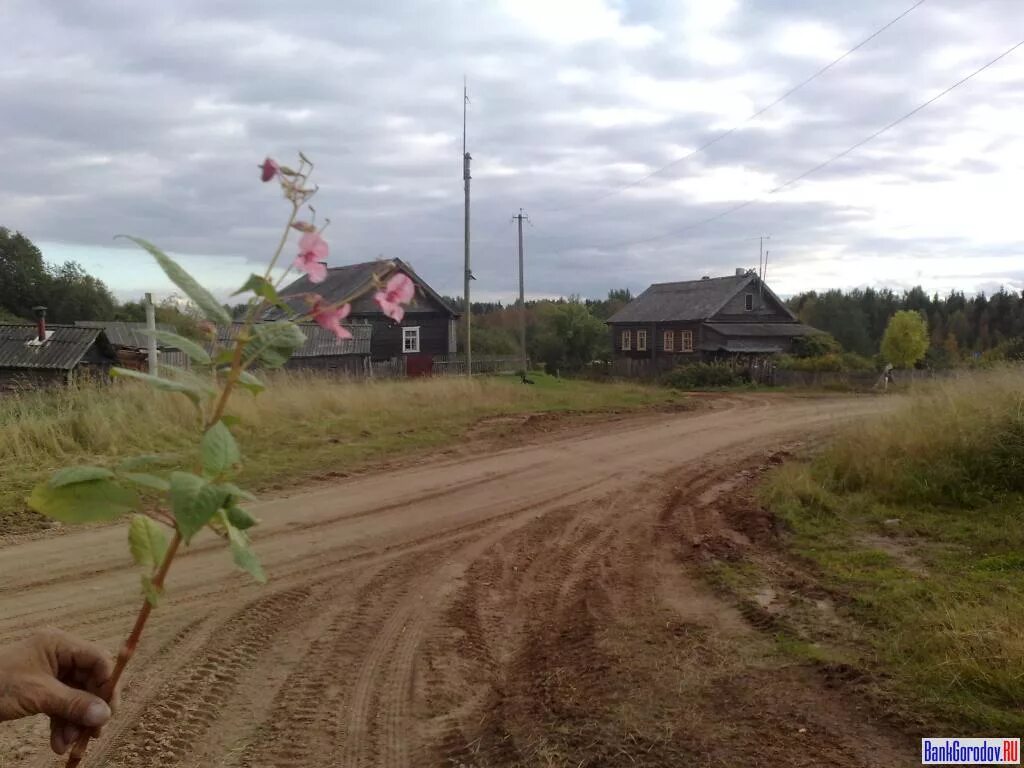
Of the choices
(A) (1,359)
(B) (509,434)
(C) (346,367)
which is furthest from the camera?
(C) (346,367)

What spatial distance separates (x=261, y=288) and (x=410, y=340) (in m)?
40.9

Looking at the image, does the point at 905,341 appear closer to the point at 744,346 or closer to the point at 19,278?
the point at 744,346

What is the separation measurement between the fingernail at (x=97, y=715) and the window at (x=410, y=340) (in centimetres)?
4008

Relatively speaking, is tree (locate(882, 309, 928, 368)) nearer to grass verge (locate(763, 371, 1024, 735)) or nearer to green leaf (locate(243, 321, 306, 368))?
grass verge (locate(763, 371, 1024, 735))

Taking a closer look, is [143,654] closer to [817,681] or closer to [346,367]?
[817,681]

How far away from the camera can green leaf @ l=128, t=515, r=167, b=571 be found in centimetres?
132

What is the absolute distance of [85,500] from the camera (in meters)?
1.27

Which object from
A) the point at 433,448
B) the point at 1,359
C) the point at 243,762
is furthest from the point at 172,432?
the point at 1,359

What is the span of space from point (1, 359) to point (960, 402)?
83.8ft

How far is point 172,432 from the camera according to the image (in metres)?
13.5

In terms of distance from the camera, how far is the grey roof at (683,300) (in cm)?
4944

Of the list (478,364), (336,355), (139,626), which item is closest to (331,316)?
(139,626)

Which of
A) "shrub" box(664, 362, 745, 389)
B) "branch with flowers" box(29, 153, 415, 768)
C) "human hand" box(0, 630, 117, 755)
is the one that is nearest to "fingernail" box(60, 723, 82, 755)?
"human hand" box(0, 630, 117, 755)

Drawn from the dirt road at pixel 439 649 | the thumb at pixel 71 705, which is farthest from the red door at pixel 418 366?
the thumb at pixel 71 705
